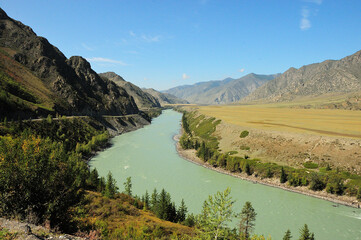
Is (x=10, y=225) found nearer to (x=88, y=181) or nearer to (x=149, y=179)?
(x=88, y=181)

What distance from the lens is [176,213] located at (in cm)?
3481

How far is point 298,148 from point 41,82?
145 meters

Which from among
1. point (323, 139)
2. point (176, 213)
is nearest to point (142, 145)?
point (176, 213)

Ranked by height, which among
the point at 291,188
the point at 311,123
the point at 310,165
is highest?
the point at 311,123

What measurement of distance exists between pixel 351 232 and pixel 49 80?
15862 centimetres

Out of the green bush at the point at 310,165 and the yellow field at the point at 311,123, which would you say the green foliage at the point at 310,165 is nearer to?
the green bush at the point at 310,165

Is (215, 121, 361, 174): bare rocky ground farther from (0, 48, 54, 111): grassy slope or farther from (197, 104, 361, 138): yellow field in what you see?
(0, 48, 54, 111): grassy slope

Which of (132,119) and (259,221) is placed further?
(132,119)

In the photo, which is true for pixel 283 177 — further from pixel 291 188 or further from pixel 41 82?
pixel 41 82

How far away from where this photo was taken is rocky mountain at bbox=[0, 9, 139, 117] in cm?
9356

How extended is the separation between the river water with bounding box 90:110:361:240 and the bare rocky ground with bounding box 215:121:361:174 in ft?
53.2

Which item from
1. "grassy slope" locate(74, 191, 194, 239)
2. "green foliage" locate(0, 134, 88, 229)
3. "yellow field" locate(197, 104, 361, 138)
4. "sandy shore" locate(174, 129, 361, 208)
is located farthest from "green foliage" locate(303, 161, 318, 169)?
"green foliage" locate(0, 134, 88, 229)

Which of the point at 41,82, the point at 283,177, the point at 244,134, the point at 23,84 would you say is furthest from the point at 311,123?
the point at 41,82

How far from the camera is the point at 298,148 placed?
63.9 m
